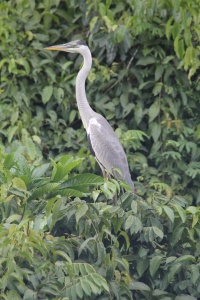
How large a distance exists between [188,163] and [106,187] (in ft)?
8.50

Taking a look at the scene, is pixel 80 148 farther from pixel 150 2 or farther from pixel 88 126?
pixel 150 2

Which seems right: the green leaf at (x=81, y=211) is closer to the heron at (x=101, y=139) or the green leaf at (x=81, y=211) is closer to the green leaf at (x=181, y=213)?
the green leaf at (x=181, y=213)

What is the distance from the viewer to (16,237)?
3.53 meters

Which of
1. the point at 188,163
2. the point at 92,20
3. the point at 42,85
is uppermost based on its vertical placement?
the point at 92,20

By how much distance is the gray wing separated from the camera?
565 cm

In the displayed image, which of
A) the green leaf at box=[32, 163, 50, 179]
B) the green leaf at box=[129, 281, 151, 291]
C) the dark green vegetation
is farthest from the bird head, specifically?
the green leaf at box=[129, 281, 151, 291]

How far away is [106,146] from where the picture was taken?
5.70 meters

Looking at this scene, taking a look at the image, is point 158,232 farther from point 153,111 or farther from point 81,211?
point 153,111

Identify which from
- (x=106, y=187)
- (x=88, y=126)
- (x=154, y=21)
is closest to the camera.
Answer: (x=106, y=187)

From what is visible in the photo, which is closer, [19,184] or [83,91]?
[19,184]

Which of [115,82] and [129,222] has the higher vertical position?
[129,222]

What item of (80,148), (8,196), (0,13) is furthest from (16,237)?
(0,13)

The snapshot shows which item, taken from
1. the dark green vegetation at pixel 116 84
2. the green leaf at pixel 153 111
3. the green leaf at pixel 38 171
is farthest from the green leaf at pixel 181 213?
the green leaf at pixel 153 111

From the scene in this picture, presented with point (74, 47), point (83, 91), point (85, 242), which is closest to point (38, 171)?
point (85, 242)
